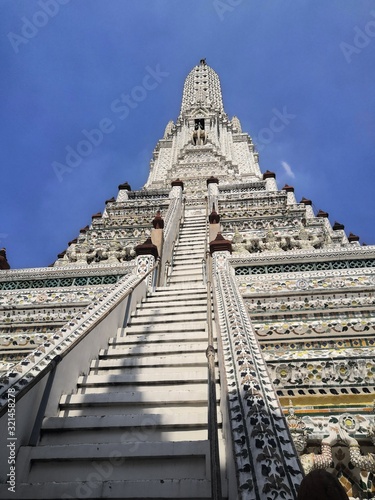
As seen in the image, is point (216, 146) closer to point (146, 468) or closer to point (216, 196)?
point (216, 196)

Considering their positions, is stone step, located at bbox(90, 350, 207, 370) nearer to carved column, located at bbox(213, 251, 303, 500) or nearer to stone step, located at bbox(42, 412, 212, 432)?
carved column, located at bbox(213, 251, 303, 500)

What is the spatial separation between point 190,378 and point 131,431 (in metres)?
0.85

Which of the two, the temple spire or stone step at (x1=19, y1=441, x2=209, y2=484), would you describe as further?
the temple spire

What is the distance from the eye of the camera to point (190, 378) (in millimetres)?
3877

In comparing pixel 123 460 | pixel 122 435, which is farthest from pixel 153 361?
pixel 123 460

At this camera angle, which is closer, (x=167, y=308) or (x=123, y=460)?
(x=123, y=460)

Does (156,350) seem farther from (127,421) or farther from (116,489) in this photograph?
(116,489)

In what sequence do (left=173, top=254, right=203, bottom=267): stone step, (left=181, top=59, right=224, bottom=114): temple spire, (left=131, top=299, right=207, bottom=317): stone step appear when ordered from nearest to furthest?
(left=131, top=299, right=207, bottom=317): stone step
(left=173, top=254, right=203, bottom=267): stone step
(left=181, top=59, right=224, bottom=114): temple spire

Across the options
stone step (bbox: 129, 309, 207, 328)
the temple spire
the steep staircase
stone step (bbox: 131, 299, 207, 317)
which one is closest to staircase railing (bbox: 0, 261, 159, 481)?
the steep staircase

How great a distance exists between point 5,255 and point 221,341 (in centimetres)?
657

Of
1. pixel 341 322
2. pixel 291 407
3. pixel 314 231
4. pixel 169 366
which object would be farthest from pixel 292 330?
pixel 314 231

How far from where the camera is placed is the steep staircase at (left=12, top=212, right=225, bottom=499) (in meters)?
2.62

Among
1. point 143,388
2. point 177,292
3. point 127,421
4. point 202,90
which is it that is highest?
point 202,90

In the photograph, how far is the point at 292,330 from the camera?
190 inches
